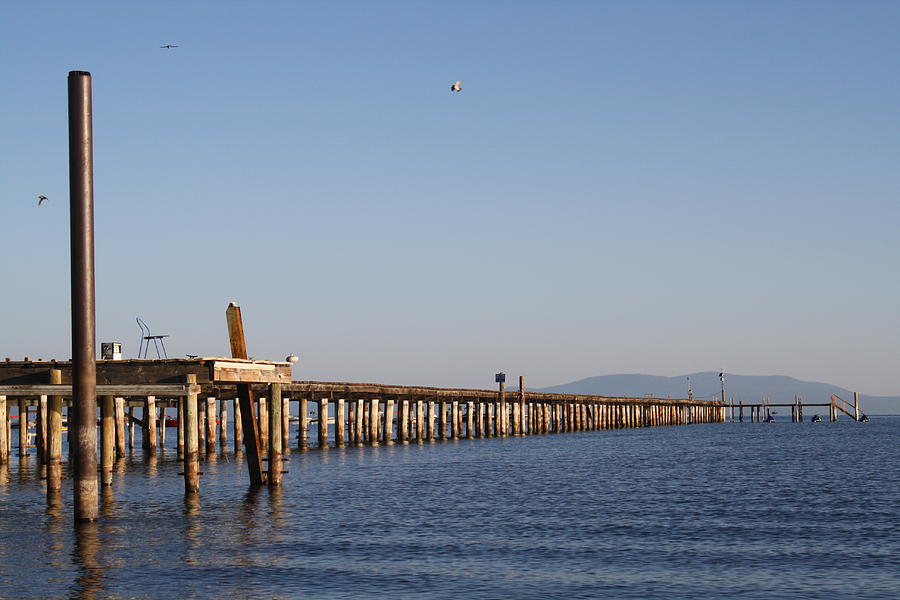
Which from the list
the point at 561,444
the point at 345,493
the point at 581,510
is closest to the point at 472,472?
the point at 345,493

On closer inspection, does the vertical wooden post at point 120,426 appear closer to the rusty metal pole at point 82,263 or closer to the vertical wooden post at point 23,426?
the vertical wooden post at point 23,426

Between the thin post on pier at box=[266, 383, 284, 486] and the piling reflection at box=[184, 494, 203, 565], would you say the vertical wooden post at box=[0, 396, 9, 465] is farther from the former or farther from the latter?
the piling reflection at box=[184, 494, 203, 565]

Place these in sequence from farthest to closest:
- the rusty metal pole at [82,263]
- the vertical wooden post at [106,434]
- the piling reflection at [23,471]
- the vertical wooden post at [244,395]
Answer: the piling reflection at [23,471] < the vertical wooden post at [106,434] < the vertical wooden post at [244,395] < the rusty metal pole at [82,263]

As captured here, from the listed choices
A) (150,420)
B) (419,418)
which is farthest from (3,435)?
(419,418)

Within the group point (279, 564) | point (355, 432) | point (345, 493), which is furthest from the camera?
point (355, 432)

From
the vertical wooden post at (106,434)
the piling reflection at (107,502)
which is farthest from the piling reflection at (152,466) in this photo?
the piling reflection at (107,502)

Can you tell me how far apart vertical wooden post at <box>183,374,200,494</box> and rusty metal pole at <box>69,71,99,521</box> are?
18.5 ft

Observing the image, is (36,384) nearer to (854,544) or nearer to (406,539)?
(406,539)

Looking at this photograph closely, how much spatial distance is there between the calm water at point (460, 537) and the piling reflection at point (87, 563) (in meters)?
0.06

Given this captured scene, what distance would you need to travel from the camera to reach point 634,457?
61.7 m

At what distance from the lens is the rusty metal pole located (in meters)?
23.5

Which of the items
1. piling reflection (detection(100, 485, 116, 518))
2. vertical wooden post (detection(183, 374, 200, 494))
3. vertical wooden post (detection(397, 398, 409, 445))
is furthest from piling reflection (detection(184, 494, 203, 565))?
vertical wooden post (detection(397, 398, 409, 445))

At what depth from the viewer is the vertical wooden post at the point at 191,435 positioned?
97.1 ft

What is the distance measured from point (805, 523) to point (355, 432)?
42683 millimetres
